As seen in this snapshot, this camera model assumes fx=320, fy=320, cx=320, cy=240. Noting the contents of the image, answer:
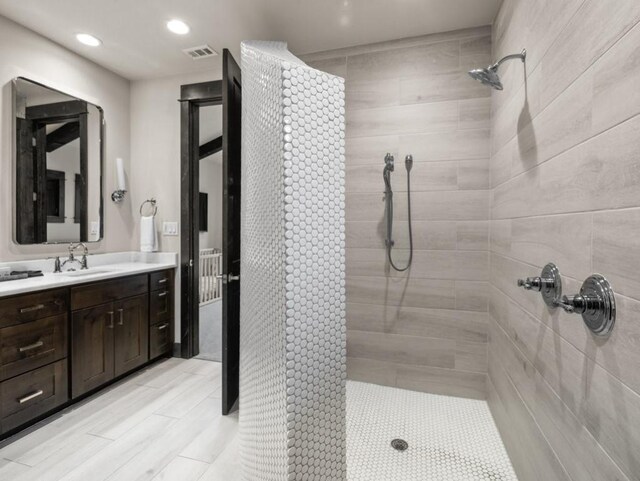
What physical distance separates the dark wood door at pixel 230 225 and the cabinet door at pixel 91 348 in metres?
0.94

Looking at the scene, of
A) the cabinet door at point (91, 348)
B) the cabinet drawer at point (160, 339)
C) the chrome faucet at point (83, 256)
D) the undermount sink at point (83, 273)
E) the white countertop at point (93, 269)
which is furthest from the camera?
the cabinet drawer at point (160, 339)

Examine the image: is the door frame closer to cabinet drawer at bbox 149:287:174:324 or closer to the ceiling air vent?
cabinet drawer at bbox 149:287:174:324

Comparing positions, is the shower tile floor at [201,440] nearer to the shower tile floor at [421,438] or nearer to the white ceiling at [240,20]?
the shower tile floor at [421,438]

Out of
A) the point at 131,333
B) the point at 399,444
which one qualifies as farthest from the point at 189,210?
the point at 399,444

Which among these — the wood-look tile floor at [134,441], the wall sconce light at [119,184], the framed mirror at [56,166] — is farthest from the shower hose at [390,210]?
the framed mirror at [56,166]

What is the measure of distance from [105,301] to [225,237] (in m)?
1.09

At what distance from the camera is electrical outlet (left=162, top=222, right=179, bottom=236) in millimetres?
2893

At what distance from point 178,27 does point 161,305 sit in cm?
214

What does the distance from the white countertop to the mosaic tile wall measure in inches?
60.9

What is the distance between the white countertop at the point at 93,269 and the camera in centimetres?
181

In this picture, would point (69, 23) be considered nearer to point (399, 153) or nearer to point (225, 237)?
point (225, 237)

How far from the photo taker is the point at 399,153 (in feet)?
7.55

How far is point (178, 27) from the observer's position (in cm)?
221

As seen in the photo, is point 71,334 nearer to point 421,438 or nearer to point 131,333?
point 131,333
